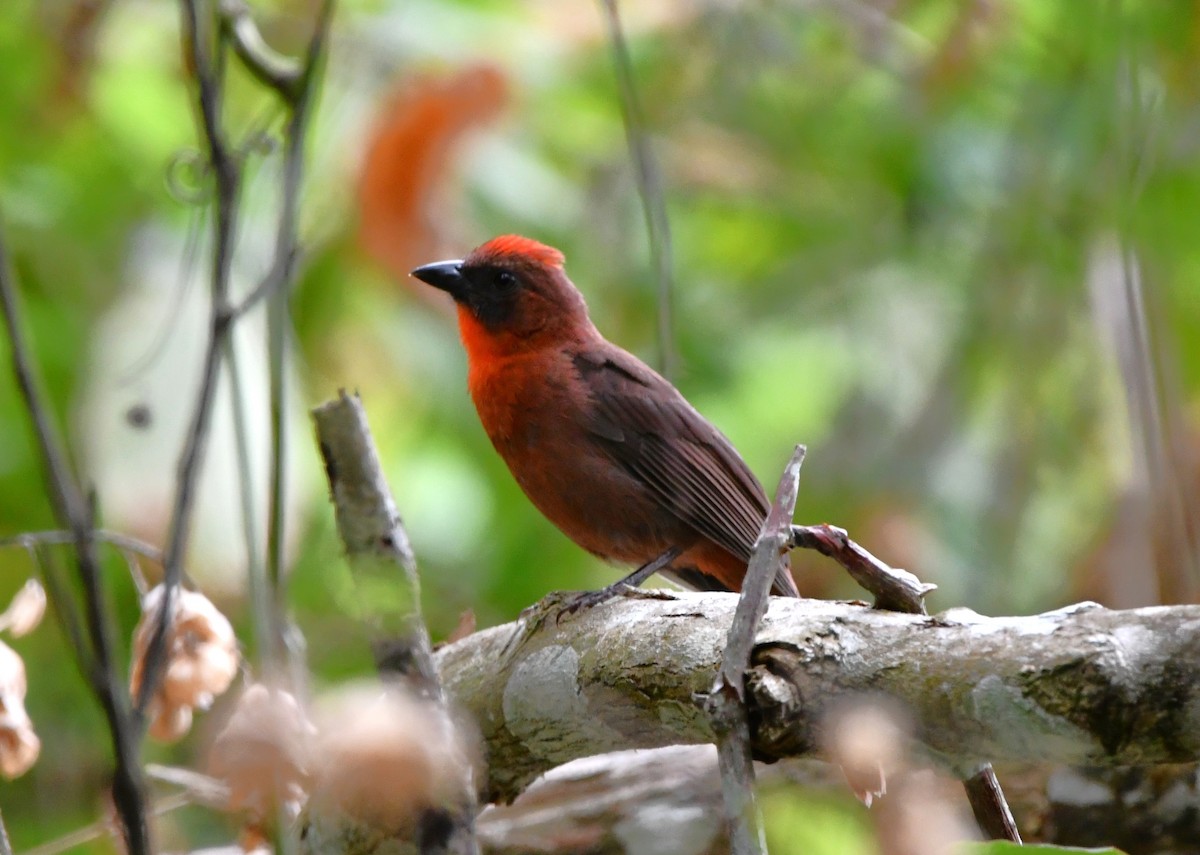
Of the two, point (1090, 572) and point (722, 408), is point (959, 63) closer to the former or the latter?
point (722, 408)

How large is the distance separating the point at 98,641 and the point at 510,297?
2.58 meters

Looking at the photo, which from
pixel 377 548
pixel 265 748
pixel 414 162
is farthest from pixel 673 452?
pixel 377 548

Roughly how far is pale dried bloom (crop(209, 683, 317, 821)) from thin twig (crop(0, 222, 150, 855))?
0.46 ft

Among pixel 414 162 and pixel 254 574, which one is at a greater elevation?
pixel 414 162

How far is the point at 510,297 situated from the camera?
13.8ft

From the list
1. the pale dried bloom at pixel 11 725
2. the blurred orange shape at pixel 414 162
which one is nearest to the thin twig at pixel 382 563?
the pale dried bloom at pixel 11 725

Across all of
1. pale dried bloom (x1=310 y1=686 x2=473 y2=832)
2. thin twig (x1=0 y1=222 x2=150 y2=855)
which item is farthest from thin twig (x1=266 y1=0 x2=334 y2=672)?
pale dried bloom (x1=310 y1=686 x2=473 y2=832)

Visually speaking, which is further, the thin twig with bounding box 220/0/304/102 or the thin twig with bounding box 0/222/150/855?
the thin twig with bounding box 220/0/304/102

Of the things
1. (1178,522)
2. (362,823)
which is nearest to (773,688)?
(362,823)

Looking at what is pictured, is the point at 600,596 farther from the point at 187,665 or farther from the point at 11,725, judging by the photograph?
the point at 11,725

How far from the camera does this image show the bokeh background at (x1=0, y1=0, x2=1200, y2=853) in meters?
4.82

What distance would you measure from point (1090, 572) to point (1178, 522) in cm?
199

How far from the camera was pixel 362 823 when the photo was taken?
268 cm

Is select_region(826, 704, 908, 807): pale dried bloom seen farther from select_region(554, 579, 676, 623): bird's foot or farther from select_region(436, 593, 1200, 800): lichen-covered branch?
select_region(554, 579, 676, 623): bird's foot
